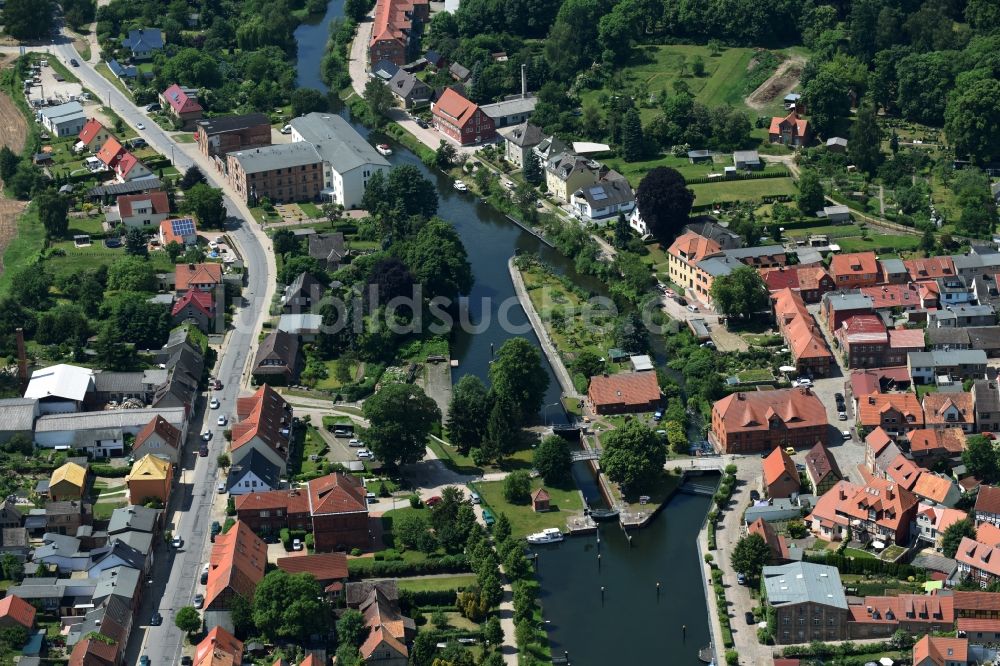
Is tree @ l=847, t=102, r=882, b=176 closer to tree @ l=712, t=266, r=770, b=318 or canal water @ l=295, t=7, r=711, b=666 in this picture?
tree @ l=712, t=266, r=770, b=318

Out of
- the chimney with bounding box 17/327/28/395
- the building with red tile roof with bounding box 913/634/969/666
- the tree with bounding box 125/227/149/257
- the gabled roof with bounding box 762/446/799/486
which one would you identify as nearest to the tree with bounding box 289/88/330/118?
the tree with bounding box 125/227/149/257

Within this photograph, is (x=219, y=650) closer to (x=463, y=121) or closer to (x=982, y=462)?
(x=982, y=462)

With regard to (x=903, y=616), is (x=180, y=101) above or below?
above

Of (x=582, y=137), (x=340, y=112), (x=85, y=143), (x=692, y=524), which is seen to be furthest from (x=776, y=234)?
(x=85, y=143)

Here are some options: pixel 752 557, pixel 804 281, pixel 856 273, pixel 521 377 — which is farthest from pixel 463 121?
pixel 752 557

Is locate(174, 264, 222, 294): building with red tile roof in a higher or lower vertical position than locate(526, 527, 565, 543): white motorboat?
higher
